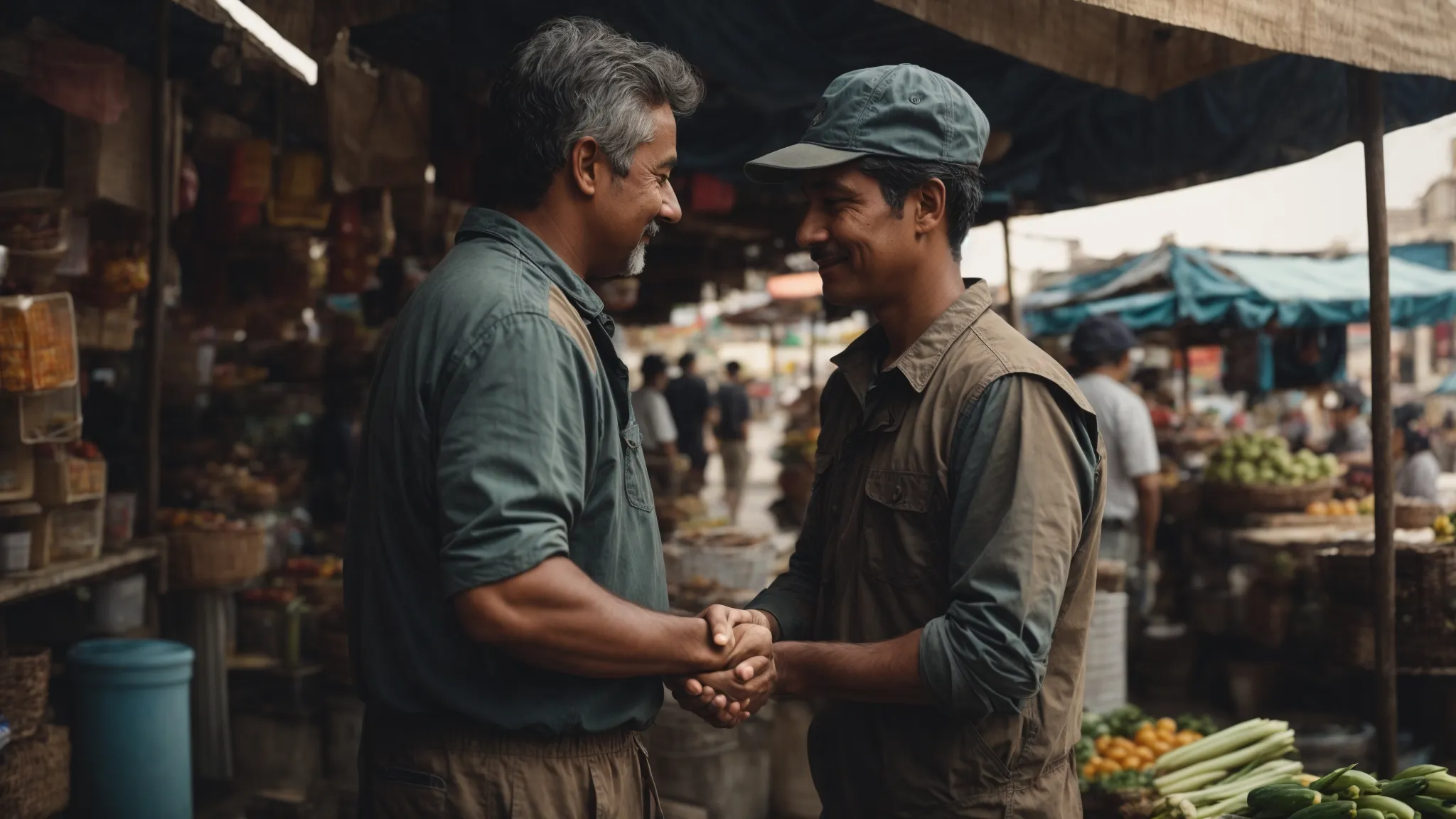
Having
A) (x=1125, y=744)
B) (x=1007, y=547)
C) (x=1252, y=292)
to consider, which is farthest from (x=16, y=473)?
(x=1252, y=292)

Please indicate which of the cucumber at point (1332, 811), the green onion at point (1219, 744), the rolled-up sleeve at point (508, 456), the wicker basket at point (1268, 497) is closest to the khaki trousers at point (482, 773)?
the rolled-up sleeve at point (508, 456)

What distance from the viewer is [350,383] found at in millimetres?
9789

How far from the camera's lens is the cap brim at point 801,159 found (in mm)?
2285

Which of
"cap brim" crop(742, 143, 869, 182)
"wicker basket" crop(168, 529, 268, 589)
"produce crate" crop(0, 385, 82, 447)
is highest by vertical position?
"cap brim" crop(742, 143, 869, 182)

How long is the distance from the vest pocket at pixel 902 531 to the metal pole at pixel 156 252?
13.1 feet

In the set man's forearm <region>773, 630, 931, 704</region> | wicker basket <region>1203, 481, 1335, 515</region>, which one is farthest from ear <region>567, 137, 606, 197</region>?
wicker basket <region>1203, 481, 1335, 515</region>

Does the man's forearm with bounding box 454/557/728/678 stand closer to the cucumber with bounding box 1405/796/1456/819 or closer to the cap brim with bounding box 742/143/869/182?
the cap brim with bounding box 742/143/869/182

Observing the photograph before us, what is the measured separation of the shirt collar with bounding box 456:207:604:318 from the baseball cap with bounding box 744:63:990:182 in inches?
17.9

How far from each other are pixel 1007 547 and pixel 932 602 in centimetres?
25

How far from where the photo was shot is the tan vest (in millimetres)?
2217

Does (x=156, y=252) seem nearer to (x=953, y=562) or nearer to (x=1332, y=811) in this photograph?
(x=953, y=562)

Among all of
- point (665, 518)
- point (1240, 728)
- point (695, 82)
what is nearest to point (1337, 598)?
point (1240, 728)

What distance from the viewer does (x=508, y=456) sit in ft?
5.98

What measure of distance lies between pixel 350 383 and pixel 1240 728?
7.35m
